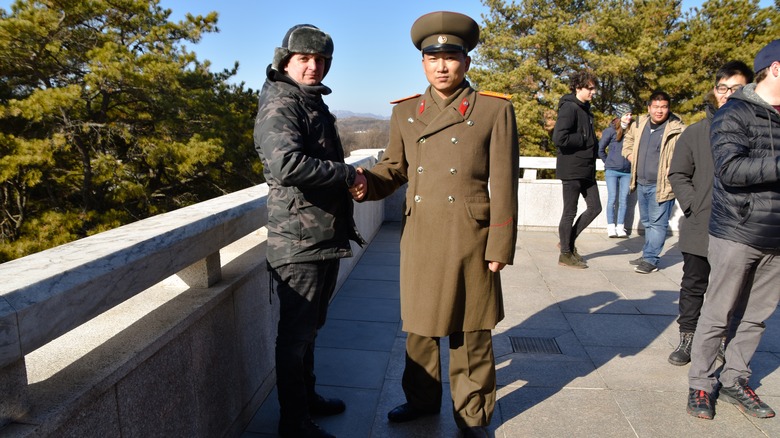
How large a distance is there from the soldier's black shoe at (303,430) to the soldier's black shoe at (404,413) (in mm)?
399

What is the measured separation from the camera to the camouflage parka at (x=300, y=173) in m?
2.31

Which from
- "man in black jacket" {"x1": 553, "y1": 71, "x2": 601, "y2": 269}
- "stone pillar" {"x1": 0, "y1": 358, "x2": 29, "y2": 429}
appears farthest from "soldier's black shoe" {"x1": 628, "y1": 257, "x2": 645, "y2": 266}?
"stone pillar" {"x1": 0, "y1": 358, "x2": 29, "y2": 429}

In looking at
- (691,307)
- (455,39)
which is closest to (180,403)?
(455,39)

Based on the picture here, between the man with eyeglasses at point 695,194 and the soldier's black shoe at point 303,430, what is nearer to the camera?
the soldier's black shoe at point 303,430

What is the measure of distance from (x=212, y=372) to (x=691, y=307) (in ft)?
Result: 9.88

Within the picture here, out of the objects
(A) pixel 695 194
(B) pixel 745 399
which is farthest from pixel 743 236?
(B) pixel 745 399

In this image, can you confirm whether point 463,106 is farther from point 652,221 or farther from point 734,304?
point 652,221

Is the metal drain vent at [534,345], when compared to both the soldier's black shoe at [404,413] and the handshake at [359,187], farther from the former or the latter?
the handshake at [359,187]

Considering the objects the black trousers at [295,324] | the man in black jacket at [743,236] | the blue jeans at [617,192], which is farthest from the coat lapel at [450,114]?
the blue jeans at [617,192]

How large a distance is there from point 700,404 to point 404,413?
158cm

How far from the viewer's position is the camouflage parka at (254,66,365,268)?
7.59 ft

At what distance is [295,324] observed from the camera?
2580 millimetres

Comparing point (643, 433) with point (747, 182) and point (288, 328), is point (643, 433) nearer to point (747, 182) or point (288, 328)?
point (747, 182)

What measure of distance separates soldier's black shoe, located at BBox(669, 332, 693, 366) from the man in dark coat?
7.83 feet
